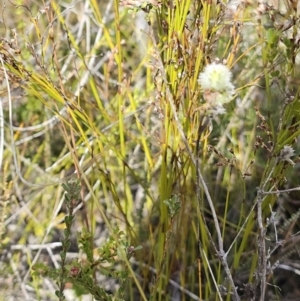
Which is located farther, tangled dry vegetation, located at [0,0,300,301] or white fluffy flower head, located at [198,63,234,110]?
tangled dry vegetation, located at [0,0,300,301]

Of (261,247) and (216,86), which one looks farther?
(261,247)

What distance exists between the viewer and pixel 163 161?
1060 mm

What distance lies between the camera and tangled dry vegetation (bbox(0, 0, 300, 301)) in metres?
0.91

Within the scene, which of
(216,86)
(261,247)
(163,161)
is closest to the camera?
(216,86)

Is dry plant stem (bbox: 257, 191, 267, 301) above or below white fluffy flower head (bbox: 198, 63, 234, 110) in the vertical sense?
below

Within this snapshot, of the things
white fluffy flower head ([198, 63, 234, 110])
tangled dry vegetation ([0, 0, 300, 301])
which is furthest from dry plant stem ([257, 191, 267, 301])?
white fluffy flower head ([198, 63, 234, 110])

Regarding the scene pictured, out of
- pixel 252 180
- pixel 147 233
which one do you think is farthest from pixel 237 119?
pixel 147 233

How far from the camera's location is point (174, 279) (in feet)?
4.25

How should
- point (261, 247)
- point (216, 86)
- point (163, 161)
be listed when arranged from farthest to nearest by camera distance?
point (163, 161) < point (261, 247) < point (216, 86)

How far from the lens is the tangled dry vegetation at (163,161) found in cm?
91

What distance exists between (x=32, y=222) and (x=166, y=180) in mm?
586

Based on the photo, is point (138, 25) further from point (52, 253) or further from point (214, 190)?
point (52, 253)

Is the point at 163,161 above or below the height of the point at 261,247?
above

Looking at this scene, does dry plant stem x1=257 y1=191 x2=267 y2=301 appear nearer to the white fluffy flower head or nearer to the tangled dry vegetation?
the tangled dry vegetation
